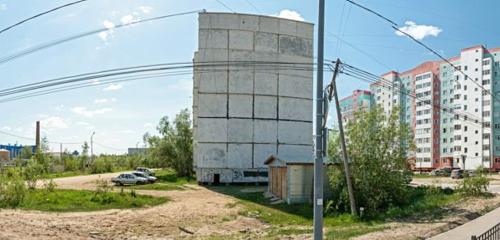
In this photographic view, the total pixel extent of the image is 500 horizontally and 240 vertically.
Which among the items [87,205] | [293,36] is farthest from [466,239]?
[293,36]

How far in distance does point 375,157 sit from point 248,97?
23.0 metres

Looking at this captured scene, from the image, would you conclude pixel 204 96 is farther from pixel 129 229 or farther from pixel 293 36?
pixel 129 229

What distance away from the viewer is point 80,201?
94.4 ft

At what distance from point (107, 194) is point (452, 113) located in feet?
262

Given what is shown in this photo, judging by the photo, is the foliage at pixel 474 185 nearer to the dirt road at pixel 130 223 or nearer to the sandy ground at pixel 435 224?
the sandy ground at pixel 435 224

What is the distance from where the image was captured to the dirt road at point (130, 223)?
1883 cm

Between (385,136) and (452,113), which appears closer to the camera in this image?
(385,136)

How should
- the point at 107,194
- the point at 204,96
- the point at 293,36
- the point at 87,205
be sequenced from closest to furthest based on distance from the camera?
the point at 87,205, the point at 107,194, the point at 204,96, the point at 293,36

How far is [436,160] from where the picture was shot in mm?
97125

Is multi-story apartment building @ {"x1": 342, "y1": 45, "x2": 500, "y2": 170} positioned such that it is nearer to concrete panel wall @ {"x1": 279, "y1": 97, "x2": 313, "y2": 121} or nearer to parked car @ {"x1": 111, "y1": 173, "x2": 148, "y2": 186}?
concrete panel wall @ {"x1": 279, "y1": 97, "x2": 313, "y2": 121}

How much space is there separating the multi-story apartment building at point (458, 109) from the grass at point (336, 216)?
53569 mm

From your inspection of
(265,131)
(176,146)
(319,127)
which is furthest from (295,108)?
(319,127)

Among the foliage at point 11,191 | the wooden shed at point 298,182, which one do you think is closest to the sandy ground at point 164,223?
the foliage at point 11,191

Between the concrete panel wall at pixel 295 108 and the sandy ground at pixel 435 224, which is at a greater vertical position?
the concrete panel wall at pixel 295 108
